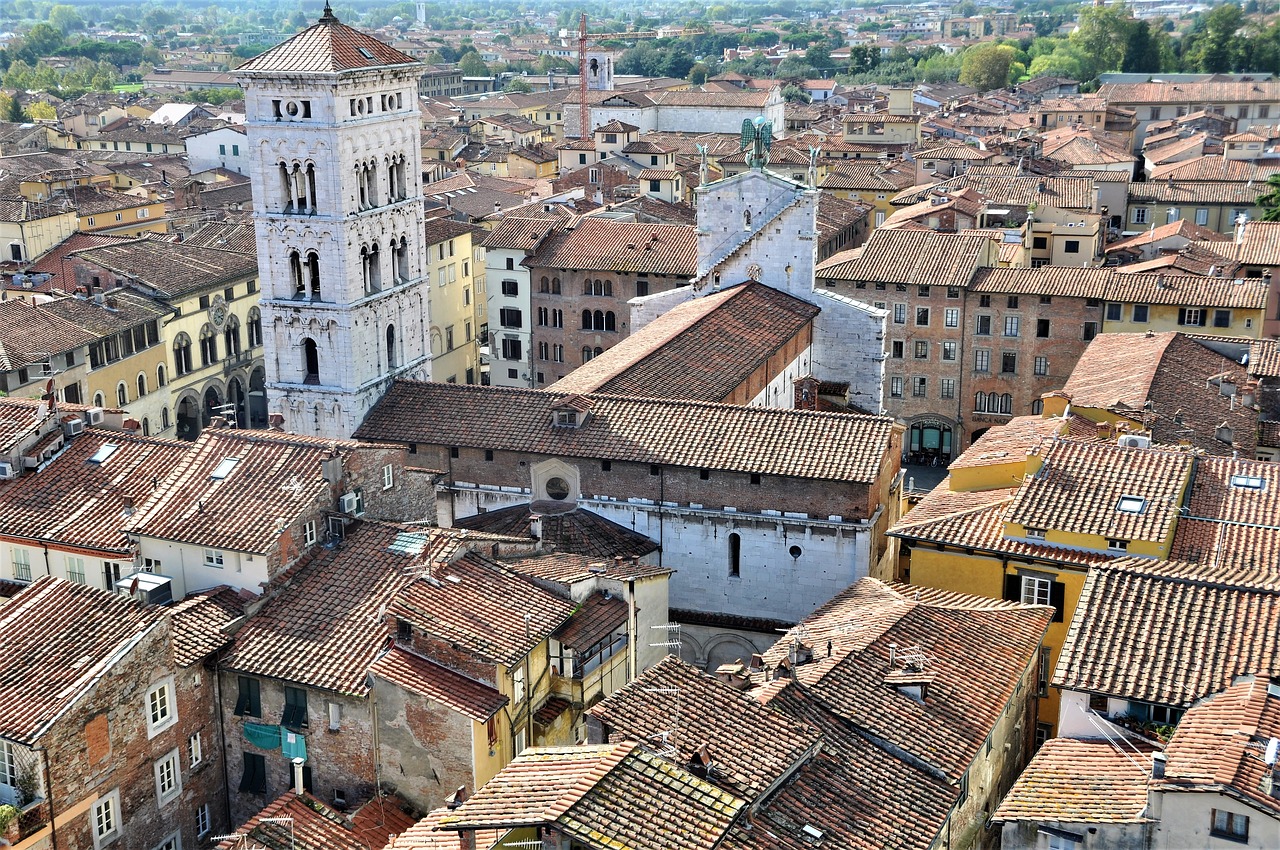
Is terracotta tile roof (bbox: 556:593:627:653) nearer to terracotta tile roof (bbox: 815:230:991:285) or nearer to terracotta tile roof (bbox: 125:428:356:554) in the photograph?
terracotta tile roof (bbox: 125:428:356:554)

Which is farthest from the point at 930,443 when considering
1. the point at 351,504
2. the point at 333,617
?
the point at 333,617

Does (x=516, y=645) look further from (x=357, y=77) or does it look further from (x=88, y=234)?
(x=88, y=234)

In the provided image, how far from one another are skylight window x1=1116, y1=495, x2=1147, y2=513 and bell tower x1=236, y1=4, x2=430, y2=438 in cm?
2064

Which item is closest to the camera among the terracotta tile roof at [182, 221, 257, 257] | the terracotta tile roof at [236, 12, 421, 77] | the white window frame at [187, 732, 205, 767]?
the white window frame at [187, 732, 205, 767]

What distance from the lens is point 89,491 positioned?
34.7 meters

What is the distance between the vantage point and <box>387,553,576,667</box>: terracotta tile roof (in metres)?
28.5

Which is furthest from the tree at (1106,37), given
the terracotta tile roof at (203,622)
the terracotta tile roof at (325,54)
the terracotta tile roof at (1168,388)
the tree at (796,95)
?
the terracotta tile roof at (203,622)

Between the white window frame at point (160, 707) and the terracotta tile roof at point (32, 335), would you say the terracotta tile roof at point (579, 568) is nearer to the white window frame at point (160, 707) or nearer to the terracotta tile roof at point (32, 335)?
the white window frame at point (160, 707)

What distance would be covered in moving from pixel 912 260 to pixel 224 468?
37225 mm

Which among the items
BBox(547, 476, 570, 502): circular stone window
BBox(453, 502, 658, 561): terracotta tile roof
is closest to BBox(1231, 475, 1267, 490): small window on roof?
BBox(453, 502, 658, 561): terracotta tile roof

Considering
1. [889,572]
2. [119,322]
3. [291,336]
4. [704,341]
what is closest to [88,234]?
[119,322]

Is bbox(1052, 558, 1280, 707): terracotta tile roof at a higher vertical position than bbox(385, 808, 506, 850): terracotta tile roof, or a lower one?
higher

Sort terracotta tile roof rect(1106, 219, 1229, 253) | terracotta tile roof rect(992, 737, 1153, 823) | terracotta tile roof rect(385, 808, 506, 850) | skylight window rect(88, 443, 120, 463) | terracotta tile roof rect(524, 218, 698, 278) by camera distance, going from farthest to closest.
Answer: terracotta tile roof rect(1106, 219, 1229, 253)
terracotta tile roof rect(524, 218, 698, 278)
skylight window rect(88, 443, 120, 463)
terracotta tile roof rect(385, 808, 506, 850)
terracotta tile roof rect(992, 737, 1153, 823)

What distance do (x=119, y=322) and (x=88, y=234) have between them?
1640 centimetres
